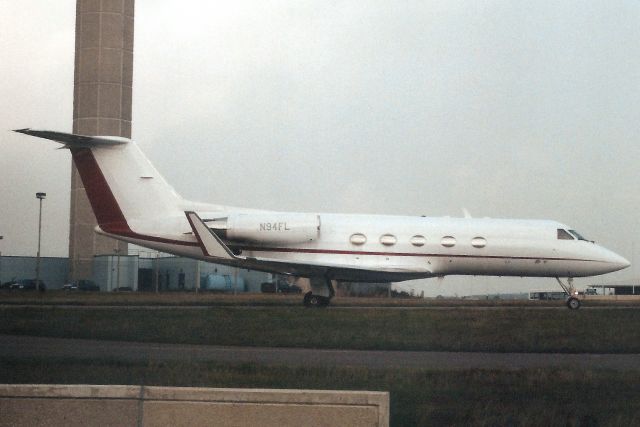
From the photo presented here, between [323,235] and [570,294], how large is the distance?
8.74 metres

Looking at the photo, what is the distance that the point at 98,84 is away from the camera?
72688 mm

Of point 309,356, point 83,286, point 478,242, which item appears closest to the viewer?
point 309,356

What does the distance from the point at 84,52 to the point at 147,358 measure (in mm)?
64463

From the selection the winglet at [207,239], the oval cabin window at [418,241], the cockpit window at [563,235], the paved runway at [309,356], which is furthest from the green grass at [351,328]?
the cockpit window at [563,235]

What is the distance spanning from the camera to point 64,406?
5.33 metres

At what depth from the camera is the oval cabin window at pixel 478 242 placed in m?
28.6

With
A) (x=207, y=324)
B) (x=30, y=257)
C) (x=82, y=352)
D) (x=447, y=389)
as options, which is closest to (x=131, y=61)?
(x=30, y=257)

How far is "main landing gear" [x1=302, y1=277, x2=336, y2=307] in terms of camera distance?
27938mm

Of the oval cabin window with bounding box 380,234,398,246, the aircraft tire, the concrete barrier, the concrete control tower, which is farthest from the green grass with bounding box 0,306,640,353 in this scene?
the concrete control tower

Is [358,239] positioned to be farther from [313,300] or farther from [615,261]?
[615,261]

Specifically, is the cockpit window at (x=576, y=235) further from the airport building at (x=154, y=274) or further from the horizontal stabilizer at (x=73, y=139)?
the airport building at (x=154, y=274)

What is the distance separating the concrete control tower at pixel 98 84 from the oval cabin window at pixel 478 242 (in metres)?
47.6

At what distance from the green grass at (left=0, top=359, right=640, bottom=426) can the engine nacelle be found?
15.9 m

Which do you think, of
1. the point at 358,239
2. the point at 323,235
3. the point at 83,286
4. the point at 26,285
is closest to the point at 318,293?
the point at 323,235
